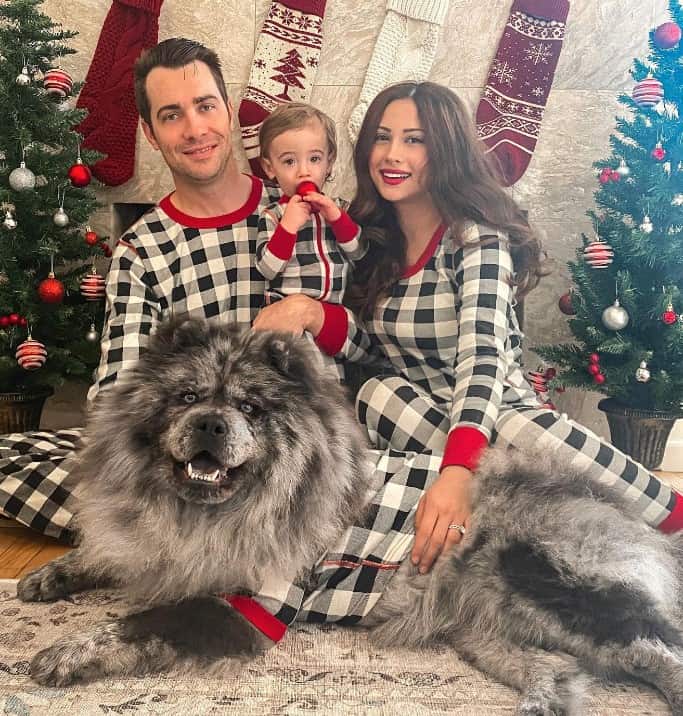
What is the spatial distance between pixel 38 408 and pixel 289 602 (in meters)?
1.85

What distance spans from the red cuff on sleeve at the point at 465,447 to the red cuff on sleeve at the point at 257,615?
50 centimetres

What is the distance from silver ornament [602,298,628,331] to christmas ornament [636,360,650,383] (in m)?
0.17

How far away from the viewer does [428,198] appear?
1963 millimetres

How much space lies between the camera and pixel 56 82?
97.3 inches

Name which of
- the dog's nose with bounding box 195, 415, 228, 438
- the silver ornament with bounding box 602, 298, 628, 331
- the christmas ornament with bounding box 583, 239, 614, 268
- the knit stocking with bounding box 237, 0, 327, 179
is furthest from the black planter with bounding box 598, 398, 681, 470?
the dog's nose with bounding box 195, 415, 228, 438

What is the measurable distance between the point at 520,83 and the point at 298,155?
137 centimetres

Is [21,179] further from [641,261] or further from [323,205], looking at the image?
[641,261]

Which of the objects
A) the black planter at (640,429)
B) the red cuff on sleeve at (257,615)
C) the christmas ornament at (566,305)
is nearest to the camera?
the red cuff on sleeve at (257,615)

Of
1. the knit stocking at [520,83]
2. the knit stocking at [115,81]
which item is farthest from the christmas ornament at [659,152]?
the knit stocking at [115,81]

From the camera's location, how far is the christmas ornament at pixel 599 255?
2588 mm

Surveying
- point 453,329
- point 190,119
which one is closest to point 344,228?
point 453,329

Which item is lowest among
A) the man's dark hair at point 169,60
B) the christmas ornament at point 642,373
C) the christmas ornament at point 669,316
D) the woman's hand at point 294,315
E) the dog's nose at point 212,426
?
the dog's nose at point 212,426

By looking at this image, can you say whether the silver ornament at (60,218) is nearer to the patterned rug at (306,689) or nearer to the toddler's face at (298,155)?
the toddler's face at (298,155)

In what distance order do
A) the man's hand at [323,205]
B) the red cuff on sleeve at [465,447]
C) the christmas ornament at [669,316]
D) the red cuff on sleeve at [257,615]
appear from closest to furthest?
the red cuff on sleeve at [257,615] → the red cuff on sleeve at [465,447] → the man's hand at [323,205] → the christmas ornament at [669,316]
